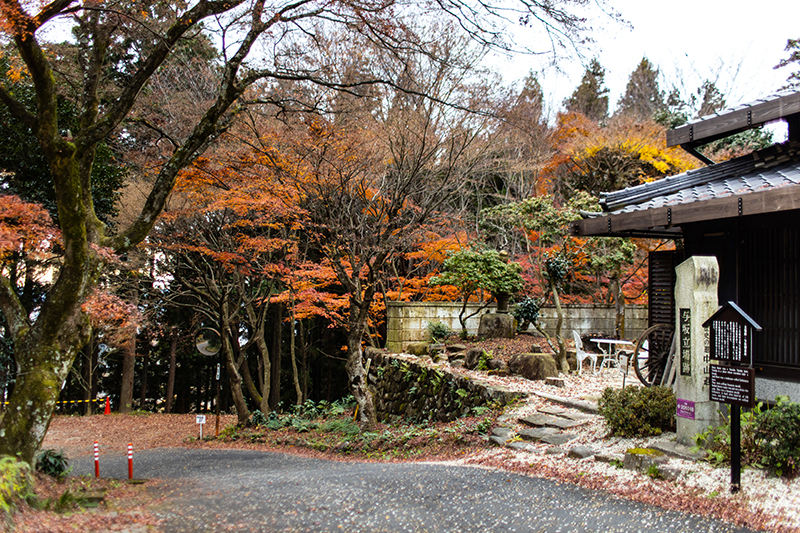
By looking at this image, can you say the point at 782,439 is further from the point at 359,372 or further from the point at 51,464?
the point at 51,464

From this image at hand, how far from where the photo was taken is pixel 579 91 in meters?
27.6

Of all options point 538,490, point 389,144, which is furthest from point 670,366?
point 389,144

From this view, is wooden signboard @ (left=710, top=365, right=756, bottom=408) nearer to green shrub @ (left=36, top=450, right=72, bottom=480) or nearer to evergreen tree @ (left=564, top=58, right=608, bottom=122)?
green shrub @ (left=36, top=450, right=72, bottom=480)

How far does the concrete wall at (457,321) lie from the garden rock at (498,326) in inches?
49.2

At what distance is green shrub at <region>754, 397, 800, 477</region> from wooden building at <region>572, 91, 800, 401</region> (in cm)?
178

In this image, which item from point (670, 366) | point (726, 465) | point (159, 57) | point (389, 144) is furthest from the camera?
point (389, 144)

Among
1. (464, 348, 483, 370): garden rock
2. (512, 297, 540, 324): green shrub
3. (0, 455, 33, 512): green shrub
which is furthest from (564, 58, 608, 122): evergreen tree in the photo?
(0, 455, 33, 512): green shrub

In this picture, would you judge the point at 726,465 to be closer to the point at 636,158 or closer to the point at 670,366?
the point at 670,366

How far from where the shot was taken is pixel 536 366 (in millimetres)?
10672

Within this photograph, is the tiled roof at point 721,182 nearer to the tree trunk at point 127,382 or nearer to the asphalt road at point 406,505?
the asphalt road at point 406,505

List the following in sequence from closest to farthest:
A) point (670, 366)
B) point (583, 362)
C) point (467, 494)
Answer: point (467, 494)
point (670, 366)
point (583, 362)

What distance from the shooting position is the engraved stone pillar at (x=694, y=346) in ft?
17.1

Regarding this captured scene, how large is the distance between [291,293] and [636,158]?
12.7m

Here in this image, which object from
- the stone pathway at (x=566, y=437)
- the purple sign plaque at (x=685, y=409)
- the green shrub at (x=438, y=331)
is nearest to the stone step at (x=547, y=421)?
the stone pathway at (x=566, y=437)
